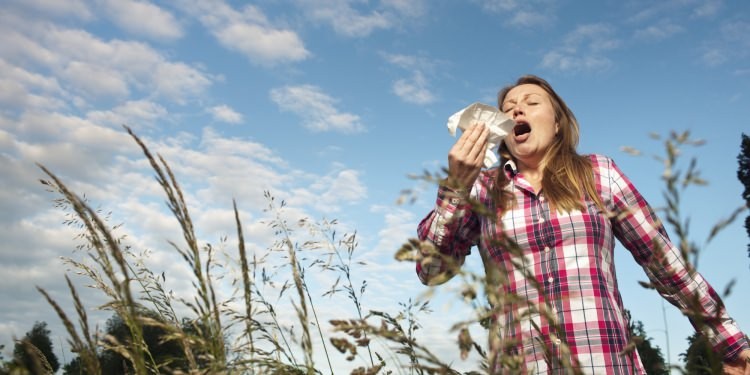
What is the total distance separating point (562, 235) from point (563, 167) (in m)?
0.51

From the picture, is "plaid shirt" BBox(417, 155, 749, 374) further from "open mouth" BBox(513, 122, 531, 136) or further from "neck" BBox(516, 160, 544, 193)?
"open mouth" BBox(513, 122, 531, 136)

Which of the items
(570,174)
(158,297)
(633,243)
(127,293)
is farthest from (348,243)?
(127,293)

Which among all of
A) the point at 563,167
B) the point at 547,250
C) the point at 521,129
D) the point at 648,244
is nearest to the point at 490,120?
the point at 521,129

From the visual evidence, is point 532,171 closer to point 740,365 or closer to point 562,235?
point 562,235

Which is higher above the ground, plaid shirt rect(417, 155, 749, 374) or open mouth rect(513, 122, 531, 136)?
open mouth rect(513, 122, 531, 136)

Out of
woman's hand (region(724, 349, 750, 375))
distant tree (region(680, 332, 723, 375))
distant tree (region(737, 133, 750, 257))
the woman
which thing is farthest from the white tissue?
distant tree (region(737, 133, 750, 257))

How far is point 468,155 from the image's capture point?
3.22m

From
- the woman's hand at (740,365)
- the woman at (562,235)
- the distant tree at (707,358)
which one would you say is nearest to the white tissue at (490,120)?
the woman at (562,235)

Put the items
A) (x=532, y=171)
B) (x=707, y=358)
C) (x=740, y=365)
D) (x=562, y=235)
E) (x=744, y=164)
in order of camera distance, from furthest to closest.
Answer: (x=744, y=164)
(x=532, y=171)
(x=562, y=235)
(x=740, y=365)
(x=707, y=358)

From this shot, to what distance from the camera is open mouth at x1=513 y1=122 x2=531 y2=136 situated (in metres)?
3.90

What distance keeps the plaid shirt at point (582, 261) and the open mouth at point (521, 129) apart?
31cm

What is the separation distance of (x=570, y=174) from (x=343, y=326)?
2.60 meters

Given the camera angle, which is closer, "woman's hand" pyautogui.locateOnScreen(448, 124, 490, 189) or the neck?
"woman's hand" pyautogui.locateOnScreen(448, 124, 490, 189)

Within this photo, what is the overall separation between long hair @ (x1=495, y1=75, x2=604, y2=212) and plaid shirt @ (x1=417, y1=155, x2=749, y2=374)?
0.08m
